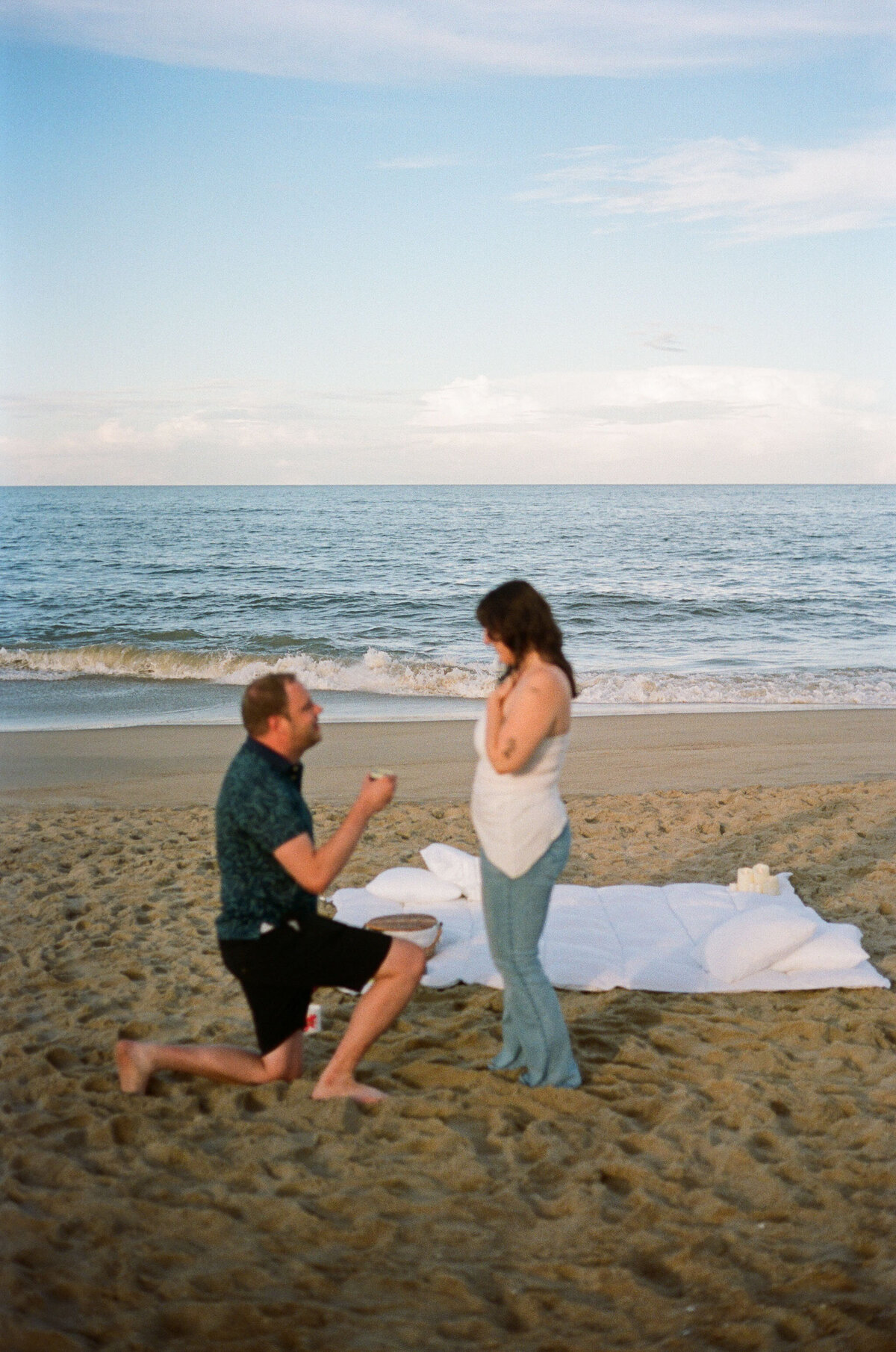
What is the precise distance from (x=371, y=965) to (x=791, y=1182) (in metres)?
1.47

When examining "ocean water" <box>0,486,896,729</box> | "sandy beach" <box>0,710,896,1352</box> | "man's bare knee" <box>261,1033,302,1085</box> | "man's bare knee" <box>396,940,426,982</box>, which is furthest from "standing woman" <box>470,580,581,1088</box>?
"ocean water" <box>0,486,896,729</box>

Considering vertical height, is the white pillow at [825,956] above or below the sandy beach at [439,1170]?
above

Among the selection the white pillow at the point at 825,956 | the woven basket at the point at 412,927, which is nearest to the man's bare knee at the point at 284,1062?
the woven basket at the point at 412,927

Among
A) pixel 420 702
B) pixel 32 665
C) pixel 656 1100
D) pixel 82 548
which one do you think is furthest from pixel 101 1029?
pixel 82 548

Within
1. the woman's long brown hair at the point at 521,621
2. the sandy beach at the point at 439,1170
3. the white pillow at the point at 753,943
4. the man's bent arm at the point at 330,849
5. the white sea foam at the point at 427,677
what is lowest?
the sandy beach at the point at 439,1170

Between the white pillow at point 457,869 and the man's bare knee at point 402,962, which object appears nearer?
the man's bare knee at point 402,962

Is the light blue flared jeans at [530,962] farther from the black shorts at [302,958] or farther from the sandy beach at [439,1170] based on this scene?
the black shorts at [302,958]

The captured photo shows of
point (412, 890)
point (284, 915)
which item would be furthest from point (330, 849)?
point (412, 890)

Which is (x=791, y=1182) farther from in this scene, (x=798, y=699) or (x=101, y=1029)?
(x=798, y=699)

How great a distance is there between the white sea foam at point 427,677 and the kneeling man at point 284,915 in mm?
9746

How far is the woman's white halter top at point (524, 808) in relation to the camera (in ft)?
11.7

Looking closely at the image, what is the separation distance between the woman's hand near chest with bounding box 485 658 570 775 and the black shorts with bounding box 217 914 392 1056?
0.73 meters

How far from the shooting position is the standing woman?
347cm

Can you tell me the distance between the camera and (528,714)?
3.45 metres
